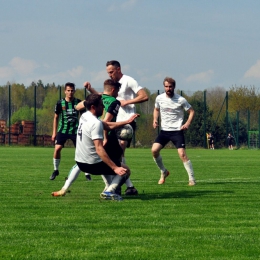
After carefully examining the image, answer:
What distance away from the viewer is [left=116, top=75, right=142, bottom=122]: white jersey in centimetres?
1046

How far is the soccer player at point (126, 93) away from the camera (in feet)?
33.3

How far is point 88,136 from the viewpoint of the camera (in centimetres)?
874

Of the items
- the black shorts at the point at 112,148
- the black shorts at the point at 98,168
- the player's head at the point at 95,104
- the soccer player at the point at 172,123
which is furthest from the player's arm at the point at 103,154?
the soccer player at the point at 172,123

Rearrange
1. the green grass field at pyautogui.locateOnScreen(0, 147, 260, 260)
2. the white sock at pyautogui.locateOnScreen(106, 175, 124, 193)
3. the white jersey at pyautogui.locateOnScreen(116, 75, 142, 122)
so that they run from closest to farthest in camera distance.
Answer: the green grass field at pyautogui.locateOnScreen(0, 147, 260, 260) < the white sock at pyautogui.locateOnScreen(106, 175, 124, 193) < the white jersey at pyautogui.locateOnScreen(116, 75, 142, 122)

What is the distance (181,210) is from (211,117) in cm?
4202

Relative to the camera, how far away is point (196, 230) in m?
6.41

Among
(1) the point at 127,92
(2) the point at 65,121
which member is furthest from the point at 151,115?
(1) the point at 127,92

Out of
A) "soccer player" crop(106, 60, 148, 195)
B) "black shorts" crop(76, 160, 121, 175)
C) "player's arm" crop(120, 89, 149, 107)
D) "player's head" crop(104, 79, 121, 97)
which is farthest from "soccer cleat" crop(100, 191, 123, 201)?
"player's arm" crop(120, 89, 149, 107)

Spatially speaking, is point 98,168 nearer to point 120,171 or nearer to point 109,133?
point 120,171

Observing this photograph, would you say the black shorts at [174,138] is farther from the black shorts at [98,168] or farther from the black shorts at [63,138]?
the black shorts at [98,168]

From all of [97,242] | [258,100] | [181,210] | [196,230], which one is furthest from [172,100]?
[258,100]

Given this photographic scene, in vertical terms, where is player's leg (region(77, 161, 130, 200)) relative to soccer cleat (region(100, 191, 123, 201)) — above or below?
above

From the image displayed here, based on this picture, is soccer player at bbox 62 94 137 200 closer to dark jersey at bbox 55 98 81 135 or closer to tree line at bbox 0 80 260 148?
dark jersey at bbox 55 98 81 135

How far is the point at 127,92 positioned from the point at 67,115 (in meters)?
3.55
